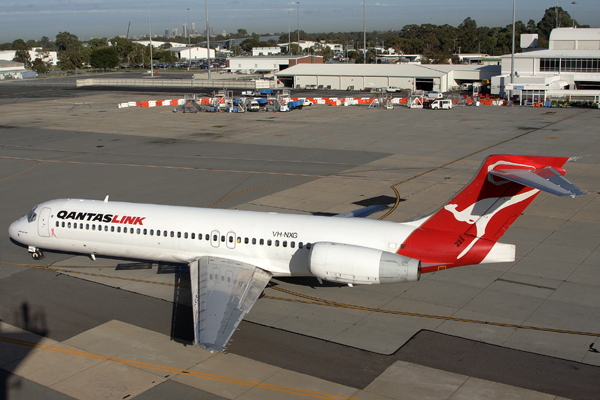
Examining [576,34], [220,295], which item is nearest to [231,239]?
[220,295]

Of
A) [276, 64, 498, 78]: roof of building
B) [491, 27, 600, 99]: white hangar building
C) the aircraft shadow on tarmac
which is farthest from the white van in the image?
the aircraft shadow on tarmac

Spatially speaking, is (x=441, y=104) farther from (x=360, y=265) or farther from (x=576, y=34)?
(x=360, y=265)

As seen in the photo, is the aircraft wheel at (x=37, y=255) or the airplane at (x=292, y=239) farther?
the aircraft wheel at (x=37, y=255)

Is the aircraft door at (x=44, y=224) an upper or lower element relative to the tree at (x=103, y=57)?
lower

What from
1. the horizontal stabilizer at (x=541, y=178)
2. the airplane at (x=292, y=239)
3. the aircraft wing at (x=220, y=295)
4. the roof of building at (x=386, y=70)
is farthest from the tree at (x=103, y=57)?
the horizontal stabilizer at (x=541, y=178)

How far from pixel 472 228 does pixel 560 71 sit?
8478 cm

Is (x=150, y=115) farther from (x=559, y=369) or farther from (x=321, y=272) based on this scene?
(x=559, y=369)

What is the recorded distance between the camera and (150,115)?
75.7 meters

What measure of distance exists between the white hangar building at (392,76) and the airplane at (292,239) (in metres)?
87.8

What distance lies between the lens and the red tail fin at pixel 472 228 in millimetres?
18203

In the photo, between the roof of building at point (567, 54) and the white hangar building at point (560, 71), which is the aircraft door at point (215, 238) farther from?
the roof of building at point (567, 54)

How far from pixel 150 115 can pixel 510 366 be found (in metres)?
67.7

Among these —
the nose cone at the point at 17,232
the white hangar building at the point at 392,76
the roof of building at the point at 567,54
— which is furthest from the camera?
the white hangar building at the point at 392,76

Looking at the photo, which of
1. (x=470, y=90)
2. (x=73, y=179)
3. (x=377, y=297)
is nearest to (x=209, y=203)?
(x=73, y=179)
